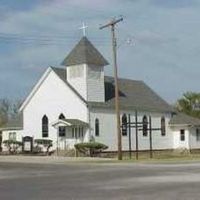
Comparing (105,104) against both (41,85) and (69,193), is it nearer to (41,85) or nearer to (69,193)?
(41,85)

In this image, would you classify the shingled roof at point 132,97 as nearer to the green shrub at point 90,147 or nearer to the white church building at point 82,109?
the white church building at point 82,109

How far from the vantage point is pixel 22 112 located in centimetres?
6462

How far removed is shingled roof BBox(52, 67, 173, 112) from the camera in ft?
198

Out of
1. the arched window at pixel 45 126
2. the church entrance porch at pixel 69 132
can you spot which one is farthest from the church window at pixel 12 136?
the church entrance porch at pixel 69 132

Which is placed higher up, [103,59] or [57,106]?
[103,59]

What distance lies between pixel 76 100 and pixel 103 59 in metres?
5.03

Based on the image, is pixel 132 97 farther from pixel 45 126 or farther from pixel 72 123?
pixel 72 123

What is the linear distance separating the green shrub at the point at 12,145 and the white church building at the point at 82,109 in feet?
4.24

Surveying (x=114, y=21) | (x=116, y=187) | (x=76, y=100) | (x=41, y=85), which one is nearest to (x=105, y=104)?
(x=76, y=100)

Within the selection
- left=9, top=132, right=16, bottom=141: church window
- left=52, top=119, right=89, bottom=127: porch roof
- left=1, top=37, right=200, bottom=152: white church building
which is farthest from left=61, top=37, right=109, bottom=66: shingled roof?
left=9, top=132, right=16, bottom=141: church window

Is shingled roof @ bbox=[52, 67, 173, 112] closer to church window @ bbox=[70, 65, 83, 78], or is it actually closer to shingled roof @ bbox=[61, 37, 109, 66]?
church window @ bbox=[70, 65, 83, 78]

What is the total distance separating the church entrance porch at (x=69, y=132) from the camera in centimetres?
5684

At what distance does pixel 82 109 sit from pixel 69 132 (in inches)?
108

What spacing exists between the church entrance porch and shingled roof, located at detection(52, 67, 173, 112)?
2.18 m
